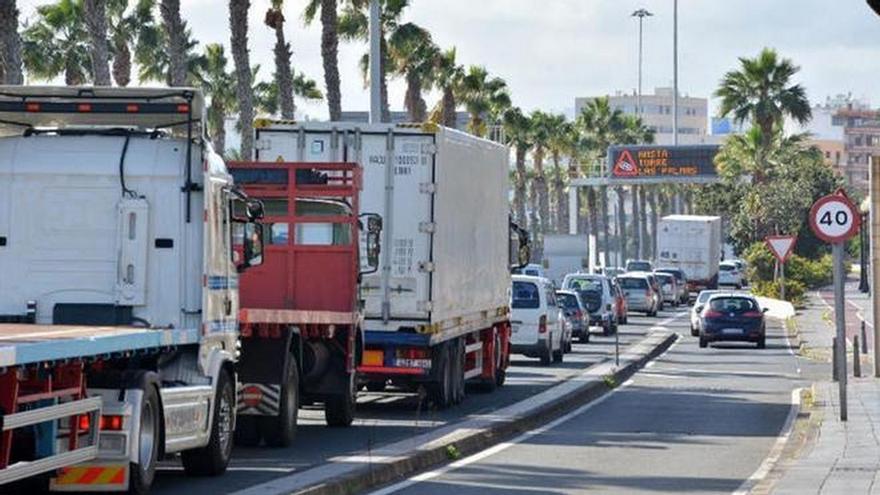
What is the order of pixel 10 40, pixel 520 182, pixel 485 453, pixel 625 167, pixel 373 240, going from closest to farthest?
pixel 485 453 → pixel 373 240 → pixel 10 40 → pixel 520 182 → pixel 625 167

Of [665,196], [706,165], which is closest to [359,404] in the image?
[706,165]

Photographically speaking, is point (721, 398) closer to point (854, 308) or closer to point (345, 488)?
point (345, 488)

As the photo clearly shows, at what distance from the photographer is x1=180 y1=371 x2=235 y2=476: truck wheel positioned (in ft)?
61.7

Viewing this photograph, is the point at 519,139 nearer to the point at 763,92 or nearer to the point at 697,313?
the point at 763,92

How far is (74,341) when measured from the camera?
14.5m

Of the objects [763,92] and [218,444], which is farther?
[763,92]

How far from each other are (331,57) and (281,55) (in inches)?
47.2

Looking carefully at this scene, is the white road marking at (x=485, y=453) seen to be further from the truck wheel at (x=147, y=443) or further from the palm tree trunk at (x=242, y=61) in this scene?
the palm tree trunk at (x=242, y=61)

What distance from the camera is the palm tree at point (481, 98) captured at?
3123 inches

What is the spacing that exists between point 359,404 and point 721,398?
23.3 feet

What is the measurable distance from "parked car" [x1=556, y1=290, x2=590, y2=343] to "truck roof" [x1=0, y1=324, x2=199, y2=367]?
3767cm

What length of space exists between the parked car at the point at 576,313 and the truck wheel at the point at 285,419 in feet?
105

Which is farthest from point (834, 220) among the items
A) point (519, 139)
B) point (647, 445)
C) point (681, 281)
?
point (519, 139)

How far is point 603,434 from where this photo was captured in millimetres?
26328
